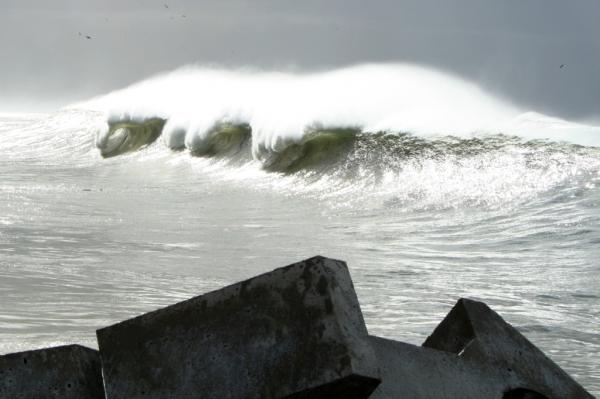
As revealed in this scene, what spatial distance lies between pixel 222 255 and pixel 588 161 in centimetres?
680

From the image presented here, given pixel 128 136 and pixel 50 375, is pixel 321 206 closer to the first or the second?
pixel 50 375

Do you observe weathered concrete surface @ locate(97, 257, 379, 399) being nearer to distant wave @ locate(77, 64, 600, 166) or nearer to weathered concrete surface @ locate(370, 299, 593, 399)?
weathered concrete surface @ locate(370, 299, 593, 399)

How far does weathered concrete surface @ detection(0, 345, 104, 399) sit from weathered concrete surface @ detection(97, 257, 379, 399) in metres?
0.06

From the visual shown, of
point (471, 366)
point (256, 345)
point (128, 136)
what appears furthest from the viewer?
point (128, 136)

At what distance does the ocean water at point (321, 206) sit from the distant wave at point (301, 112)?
0.07 m

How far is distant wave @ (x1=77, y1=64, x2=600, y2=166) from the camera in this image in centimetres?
1955

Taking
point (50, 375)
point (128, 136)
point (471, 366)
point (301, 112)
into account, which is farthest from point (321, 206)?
point (128, 136)

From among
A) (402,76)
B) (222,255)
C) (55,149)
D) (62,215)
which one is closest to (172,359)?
(222,255)

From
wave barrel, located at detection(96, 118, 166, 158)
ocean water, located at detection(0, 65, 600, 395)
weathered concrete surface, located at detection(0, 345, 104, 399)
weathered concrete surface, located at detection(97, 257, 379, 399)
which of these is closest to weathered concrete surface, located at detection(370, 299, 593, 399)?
weathered concrete surface, located at detection(97, 257, 379, 399)

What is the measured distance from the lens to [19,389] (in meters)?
3.22

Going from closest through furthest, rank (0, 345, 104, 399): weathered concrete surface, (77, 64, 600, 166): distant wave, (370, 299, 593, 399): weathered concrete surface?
(0, 345, 104, 399): weathered concrete surface < (370, 299, 593, 399): weathered concrete surface < (77, 64, 600, 166): distant wave

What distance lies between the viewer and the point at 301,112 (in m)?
22.3

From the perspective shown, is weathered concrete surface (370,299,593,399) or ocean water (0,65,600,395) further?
ocean water (0,65,600,395)

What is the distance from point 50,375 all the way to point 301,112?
1915 centimetres
